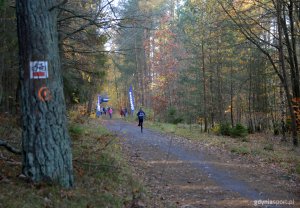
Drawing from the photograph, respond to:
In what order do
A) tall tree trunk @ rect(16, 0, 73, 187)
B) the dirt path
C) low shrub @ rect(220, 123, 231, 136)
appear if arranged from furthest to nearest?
low shrub @ rect(220, 123, 231, 136)
the dirt path
tall tree trunk @ rect(16, 0, 73, 187)

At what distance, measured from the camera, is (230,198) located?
766 centimetres

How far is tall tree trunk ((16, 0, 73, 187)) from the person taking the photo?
5414 mm

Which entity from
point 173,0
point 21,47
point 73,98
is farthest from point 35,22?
point 173,0

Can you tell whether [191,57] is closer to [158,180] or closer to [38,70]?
[158,180]

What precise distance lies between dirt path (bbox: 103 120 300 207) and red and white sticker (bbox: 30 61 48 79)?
3.55 meters

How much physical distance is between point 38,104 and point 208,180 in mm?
5720

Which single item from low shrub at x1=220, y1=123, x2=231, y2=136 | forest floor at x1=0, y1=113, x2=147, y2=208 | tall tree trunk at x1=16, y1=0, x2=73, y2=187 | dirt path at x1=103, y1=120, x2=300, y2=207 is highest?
tall tree trunk at x1=16, y1=0, x2=73, y2=187

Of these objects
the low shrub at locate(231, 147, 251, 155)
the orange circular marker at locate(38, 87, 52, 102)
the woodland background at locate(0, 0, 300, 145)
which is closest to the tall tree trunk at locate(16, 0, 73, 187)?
the orange circular marker at locate(38, 87, 52, 102)

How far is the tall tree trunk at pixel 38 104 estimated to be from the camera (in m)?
5.41

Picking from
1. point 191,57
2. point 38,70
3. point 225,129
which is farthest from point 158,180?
point 191,57

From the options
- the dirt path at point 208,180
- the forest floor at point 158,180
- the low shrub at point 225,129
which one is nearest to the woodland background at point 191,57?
the low shrub at point 225,129

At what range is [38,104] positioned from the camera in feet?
17.8

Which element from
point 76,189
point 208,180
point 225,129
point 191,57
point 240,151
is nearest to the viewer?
point 76,189

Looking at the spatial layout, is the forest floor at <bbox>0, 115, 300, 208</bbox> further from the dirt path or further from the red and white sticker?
the red and white sticker
